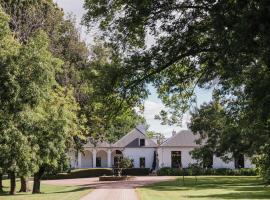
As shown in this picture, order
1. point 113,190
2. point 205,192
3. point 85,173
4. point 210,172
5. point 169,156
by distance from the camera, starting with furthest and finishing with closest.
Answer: point 169,156 → point 210,172 → point 85,173 → point 113,190 → point 205,192

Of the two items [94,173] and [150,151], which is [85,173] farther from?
[150,151]

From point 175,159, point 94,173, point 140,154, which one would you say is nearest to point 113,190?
point 94,173

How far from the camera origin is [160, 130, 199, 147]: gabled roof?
232 feet

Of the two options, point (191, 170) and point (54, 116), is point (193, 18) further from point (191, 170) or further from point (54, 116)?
point (191, 170)

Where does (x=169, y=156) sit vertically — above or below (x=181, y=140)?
below

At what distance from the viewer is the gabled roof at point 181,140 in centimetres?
7081

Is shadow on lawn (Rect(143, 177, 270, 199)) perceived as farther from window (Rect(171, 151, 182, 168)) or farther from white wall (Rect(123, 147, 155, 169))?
white wall (Rect(123, 147, 155, 169))

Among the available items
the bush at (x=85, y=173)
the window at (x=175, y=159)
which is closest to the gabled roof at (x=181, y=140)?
the window at (x=175, y=159)

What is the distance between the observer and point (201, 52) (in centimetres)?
1533

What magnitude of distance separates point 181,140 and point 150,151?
5.20m

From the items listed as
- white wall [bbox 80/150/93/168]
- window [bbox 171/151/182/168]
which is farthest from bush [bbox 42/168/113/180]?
white wall [bbox 80/150/93/168]

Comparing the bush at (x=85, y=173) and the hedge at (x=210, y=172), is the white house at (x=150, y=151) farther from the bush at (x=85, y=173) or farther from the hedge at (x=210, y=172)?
the bush at (x=85, y=173)

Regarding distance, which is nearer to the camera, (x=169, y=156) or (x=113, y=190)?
(x=113, y=190)

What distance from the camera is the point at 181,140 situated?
7200 centimetres
